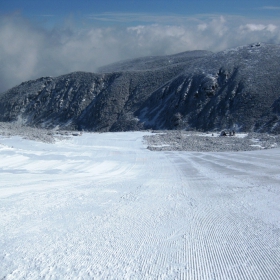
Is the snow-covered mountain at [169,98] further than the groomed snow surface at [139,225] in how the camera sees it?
Yes

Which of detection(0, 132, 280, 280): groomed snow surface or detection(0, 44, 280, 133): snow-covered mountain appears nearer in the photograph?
detection(0, 132, 280, 280): groomed snow surface

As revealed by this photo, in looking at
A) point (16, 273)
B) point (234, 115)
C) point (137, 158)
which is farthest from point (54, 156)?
point (234, 115)

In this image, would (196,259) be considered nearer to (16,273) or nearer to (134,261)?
(134,261)

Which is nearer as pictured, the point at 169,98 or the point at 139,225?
the point at 139,225

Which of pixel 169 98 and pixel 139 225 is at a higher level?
pixel 169 98
